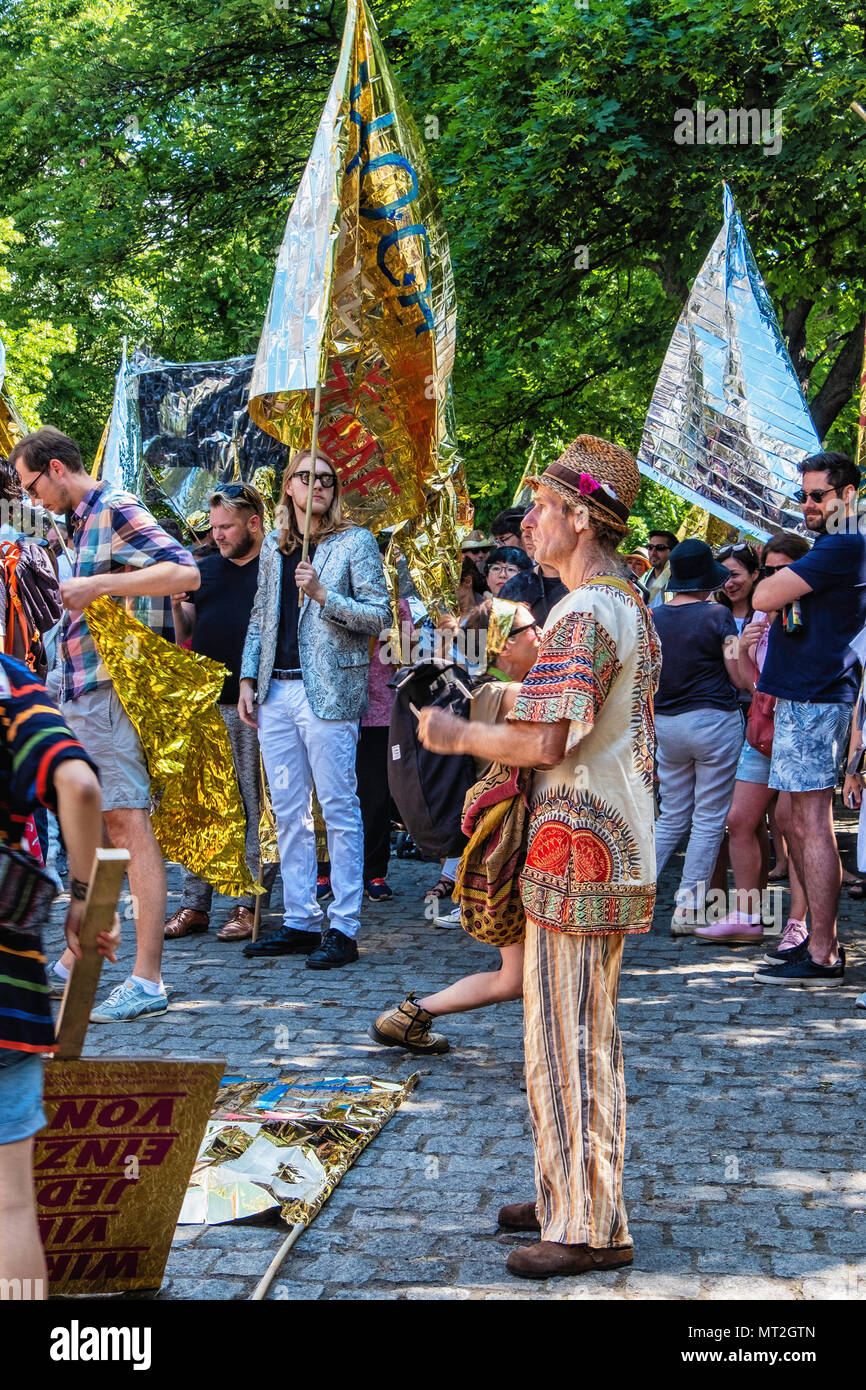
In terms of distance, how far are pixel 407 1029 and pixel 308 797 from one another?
6.63 ft

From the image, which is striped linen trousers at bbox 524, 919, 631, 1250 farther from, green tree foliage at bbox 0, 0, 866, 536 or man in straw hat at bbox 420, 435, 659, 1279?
green tree foliage at bbox 0, 0, 866, 536

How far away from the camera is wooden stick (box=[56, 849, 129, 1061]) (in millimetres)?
2545

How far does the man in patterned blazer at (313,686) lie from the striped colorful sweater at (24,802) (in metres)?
3.99

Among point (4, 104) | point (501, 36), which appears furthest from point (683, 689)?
point (4, 104)

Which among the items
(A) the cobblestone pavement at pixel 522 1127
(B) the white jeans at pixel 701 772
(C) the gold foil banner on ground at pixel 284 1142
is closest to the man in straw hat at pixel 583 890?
(A) the cobblestone pavement at pixel 522 1127

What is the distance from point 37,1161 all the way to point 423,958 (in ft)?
13.0

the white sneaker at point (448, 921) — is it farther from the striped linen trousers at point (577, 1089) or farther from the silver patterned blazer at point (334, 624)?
the striped linen trousers at point (577, 1089)

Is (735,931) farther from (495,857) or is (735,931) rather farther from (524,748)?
(524,748)

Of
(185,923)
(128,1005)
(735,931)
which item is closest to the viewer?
(128,1005)

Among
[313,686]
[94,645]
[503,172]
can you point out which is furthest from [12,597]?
[503,172]

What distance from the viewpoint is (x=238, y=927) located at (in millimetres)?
7430

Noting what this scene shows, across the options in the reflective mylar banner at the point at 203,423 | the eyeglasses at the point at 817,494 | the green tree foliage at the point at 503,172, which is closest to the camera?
the eyeglasses at the point at 817,494

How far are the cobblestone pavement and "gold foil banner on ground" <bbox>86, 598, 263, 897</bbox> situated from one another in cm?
57

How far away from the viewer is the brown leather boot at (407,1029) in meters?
5.15
